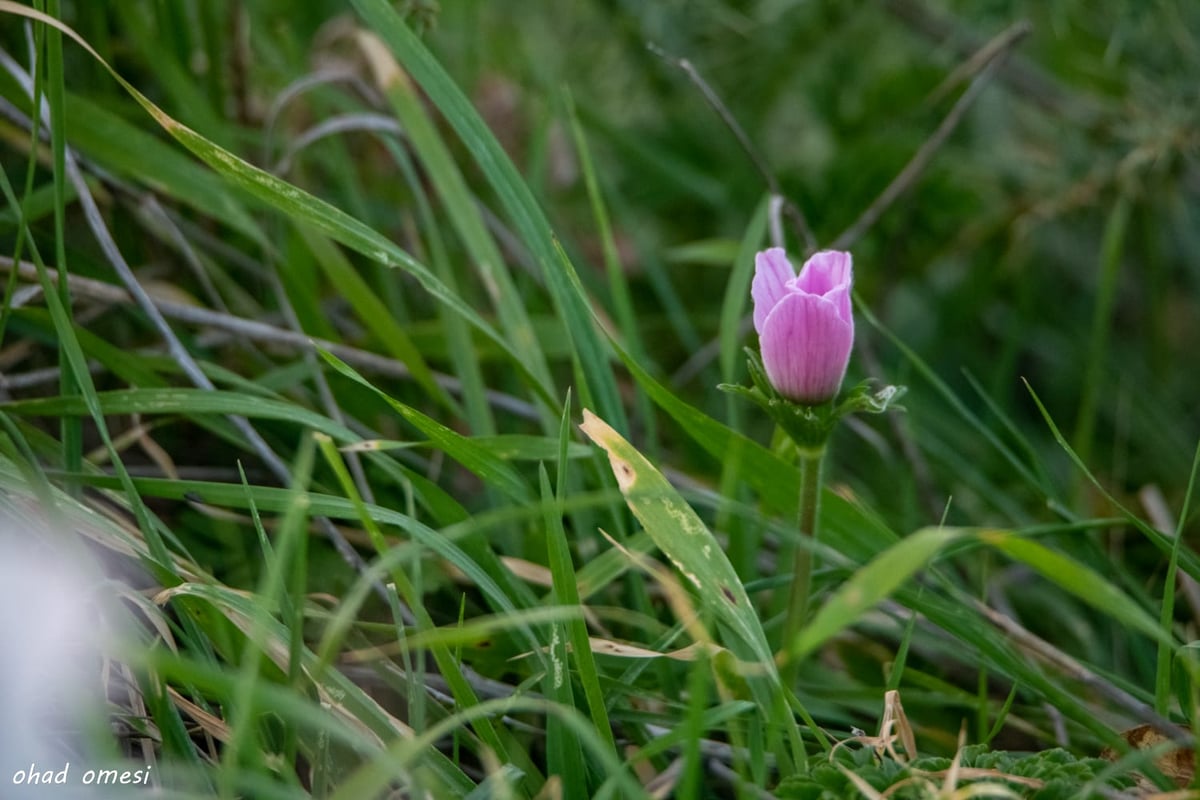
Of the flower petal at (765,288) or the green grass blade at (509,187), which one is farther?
the green grass blade at (509,187)

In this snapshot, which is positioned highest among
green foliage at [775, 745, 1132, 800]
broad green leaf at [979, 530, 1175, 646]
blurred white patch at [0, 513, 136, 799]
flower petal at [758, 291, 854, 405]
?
flower petal at [758, 291, 854, 405]

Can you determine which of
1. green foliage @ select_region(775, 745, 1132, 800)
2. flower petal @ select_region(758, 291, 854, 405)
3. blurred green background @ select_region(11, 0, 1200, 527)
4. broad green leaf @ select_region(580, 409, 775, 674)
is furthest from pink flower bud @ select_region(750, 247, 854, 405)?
blurred green background @ select_region(11, 0, 1200, 527)

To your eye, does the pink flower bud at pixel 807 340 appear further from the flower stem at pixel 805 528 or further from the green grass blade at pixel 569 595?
the green grass blade at pixel 569 595

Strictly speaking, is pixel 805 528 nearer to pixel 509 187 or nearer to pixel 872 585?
pixel 872 585

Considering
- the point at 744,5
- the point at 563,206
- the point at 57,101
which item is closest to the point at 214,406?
the point at 57,101

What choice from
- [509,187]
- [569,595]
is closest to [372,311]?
[509,187]

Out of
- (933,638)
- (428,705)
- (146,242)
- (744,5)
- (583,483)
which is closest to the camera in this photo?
(428,705)

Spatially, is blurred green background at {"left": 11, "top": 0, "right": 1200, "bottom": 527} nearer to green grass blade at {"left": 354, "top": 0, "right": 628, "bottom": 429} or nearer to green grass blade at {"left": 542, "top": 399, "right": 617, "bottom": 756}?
green grass blade at {"left": 354, "top": 0, "right": 628, "bottom": 429}

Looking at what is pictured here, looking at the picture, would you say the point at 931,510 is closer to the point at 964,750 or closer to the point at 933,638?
the point at 933,638

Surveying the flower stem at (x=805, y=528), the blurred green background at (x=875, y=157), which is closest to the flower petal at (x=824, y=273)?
the flower stem at (x=805, y=528)
